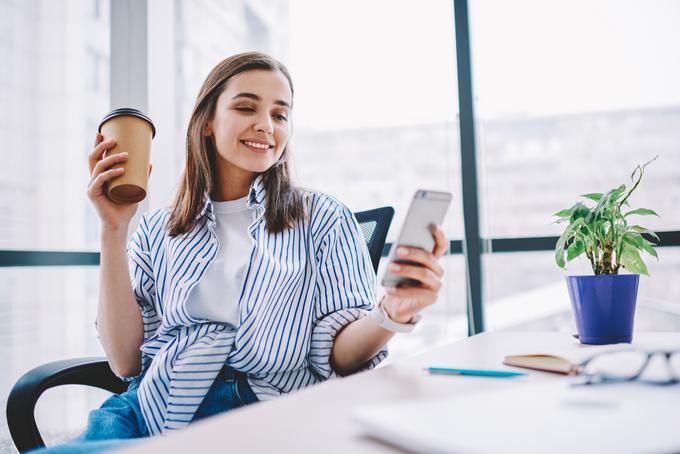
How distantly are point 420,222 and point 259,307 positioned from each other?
49 cm

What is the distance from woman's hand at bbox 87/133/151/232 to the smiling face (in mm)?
297

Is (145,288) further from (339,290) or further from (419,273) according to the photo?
(419,273)

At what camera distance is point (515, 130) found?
3.04 metres

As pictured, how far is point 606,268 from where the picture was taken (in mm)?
1143

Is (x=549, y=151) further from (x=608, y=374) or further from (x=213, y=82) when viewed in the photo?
(x=608, y=374)

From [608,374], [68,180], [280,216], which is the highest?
[68,180]

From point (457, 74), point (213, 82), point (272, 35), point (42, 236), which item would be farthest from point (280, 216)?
point (272, 35)

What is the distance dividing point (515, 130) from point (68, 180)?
2176 mm

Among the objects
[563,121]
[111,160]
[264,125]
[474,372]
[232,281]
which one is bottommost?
[474,372]

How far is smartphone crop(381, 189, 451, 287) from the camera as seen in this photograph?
2.71 feet

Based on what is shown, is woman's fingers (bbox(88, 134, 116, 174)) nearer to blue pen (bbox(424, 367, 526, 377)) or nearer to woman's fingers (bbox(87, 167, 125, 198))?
woman's fingers (bbox(87, 167, 125, 198))

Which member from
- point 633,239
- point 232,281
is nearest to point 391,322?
point 232,281

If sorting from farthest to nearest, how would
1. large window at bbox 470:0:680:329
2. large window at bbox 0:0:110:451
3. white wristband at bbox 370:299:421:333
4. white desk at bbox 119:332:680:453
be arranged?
large window at bbox 470:0:680:329, large window at bbox 0:0:110:451, white wristband at bbox 370:299:421:333, white desk at bbox 119:332:680:453

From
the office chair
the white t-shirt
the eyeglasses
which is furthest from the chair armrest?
the eyeglasses
